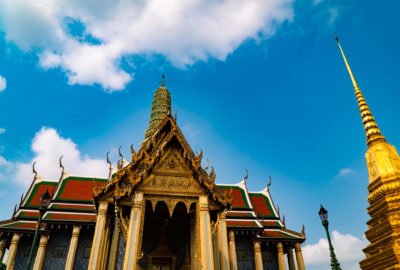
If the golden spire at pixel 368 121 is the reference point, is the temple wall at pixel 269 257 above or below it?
below

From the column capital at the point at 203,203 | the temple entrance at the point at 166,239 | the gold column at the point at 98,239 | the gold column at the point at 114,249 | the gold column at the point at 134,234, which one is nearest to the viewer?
the gold column at the point at 134,234

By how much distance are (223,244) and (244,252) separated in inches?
338

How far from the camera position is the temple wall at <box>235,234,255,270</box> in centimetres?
1753

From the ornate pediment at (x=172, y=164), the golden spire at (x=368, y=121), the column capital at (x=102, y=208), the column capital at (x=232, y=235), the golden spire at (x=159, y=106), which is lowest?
the column capital at (x=102, y=208)

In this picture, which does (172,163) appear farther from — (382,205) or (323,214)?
(382,205)

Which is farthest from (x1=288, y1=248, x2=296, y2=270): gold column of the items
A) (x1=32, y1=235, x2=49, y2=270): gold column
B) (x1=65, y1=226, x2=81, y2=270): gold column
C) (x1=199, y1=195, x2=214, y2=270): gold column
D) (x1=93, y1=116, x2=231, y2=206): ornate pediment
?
(x1=32, y1=235, x2=49, y2=270): gold column

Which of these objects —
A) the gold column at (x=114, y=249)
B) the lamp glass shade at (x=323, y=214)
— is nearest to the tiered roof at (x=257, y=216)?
the lamp glass shade at (x=323, y=214)

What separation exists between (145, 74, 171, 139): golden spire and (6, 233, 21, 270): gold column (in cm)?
1432

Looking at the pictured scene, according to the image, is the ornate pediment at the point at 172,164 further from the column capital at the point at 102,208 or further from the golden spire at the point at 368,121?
the golden spire at the point at 368,121

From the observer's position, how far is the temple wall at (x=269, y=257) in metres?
18.3

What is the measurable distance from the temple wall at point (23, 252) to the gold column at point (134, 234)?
34.4ft

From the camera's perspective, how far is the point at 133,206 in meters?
9.79

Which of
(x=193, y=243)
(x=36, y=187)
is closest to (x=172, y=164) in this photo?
(x=193, y=243)

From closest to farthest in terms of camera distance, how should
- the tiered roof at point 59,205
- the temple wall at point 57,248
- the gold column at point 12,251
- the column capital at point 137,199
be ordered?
the column capital at point 137,199 < the gold column at point 12,251 < the temple wall at point 57,248 < the tiered roof at point 59,205
